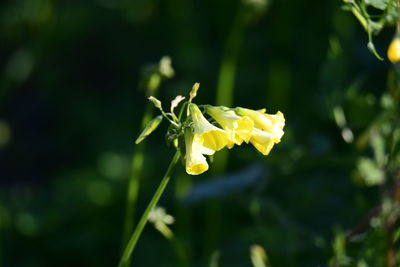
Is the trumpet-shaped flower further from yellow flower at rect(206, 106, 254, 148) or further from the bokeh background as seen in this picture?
the bokeh background

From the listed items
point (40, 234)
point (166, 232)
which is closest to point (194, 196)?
point (166, 232)

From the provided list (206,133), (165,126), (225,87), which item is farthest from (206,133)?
(165,126)

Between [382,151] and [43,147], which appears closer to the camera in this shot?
[382,151]

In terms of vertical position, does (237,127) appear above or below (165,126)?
above

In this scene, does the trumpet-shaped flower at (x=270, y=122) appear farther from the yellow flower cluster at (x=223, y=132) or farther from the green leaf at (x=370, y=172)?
the green leaf at (x=370, y=172)

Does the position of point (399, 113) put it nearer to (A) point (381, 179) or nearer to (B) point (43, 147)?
(A) point (381, 179)

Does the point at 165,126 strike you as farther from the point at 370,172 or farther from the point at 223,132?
the point at 223,132

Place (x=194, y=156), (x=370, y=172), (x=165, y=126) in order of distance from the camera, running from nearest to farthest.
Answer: (x=194, y=156) → (x=370, y=172) → (x=165, y=126)
